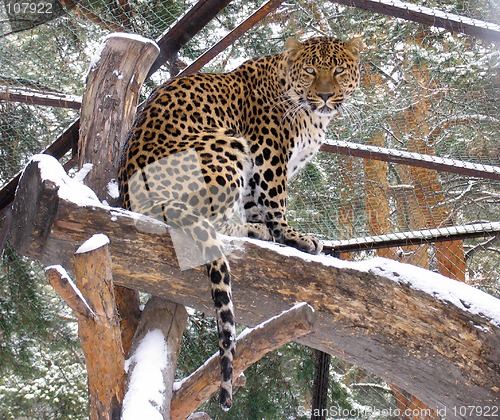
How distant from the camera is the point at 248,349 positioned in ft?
9.87

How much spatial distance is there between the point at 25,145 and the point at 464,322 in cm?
425

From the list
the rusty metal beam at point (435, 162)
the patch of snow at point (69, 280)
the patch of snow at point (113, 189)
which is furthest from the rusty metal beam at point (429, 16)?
the patch of snow at point (69, 280)

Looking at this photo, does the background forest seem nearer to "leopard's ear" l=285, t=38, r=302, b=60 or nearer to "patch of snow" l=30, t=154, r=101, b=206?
"leopard's ear" l=285, t=38, r=302, b=60

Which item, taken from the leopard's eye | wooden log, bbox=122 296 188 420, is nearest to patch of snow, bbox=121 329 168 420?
wooden log, bbox=122 296 188 420

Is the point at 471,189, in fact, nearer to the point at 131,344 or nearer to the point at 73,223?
the point at 131,344

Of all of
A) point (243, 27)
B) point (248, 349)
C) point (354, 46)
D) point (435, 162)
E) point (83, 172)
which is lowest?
point (248, 349)

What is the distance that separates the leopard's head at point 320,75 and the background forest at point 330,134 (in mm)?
219

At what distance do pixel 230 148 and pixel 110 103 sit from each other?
0.91 m

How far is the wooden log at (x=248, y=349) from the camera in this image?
276cm

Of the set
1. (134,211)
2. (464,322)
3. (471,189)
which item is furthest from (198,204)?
(471,189)

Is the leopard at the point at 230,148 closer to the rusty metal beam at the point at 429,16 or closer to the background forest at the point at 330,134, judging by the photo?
the background forest at the point at 330,134

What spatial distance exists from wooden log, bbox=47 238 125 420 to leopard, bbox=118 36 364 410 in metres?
0.46

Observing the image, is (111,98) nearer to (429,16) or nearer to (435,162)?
(429,16)

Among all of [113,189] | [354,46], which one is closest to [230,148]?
[113,189]
